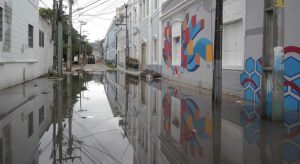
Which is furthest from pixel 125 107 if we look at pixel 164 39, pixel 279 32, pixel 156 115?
pixel 164 39

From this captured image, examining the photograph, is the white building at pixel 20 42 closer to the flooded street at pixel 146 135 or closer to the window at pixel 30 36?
the window at pixel 30 36

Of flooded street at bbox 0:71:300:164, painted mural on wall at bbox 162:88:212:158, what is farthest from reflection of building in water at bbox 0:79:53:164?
painted mural on wall at bbox 162:88:212:158

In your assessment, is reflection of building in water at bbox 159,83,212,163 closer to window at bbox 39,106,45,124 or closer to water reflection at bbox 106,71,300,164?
water reflection at bbox 106,71,300,164

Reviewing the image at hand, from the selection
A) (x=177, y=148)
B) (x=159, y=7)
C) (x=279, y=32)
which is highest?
(x=159, y=7)

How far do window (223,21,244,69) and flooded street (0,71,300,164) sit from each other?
2.51m

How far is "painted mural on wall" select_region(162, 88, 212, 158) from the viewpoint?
6.22 meters

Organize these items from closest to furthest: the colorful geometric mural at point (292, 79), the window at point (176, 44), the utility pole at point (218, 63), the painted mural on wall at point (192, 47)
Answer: the colorful geometric mural at point (292, 79), the utility pole at point (218, 63), the painted mural on wall at point (192, 47), the window at point (176, 44)

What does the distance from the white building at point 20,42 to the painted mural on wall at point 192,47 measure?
9144mm

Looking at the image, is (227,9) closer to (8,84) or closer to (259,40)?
(259,40)

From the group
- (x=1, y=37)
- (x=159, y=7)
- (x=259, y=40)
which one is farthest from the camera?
(x=159, y=7)

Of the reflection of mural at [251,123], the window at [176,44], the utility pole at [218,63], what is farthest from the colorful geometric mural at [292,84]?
the window at [176,44]

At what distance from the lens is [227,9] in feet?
46.1

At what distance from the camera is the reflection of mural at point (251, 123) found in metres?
6.55

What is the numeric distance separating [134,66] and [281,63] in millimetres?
32055
